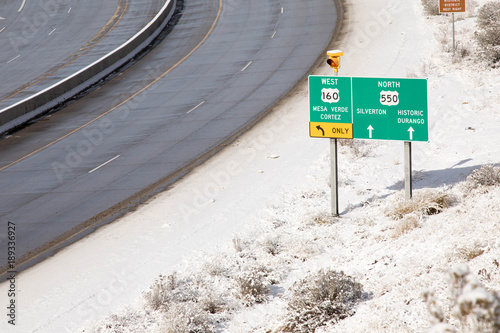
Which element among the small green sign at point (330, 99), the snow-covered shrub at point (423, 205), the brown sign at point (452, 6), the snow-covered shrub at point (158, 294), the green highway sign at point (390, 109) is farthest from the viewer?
the brown sign at point (452, 6)

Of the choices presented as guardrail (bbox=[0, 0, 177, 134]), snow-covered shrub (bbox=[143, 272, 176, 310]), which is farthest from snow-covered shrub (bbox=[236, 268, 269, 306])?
guardrail (bbox=[0, 0, 177, 134])

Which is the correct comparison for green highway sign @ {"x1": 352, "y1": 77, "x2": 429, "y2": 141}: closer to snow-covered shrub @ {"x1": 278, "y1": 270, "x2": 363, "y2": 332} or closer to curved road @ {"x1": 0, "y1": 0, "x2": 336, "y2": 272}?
snow-covered shrub @ {"x1": 278, "y1": 270, "x2": 363, "y2": 332}

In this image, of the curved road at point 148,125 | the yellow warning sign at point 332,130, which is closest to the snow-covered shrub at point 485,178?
the yellow warning sign at point 332,130

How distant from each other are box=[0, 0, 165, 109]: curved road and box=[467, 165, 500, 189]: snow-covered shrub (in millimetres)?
21800

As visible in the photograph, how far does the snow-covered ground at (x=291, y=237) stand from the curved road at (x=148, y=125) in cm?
127

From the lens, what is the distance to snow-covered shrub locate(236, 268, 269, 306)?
9625mm

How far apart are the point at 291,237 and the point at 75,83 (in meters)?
20.7

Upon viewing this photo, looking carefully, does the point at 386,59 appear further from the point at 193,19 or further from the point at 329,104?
the point at 193,19

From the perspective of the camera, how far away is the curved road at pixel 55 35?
105 feet

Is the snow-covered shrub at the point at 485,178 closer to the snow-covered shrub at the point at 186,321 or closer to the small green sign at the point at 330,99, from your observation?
the small green sign at the point at 330,99

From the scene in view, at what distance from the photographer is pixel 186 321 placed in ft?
28.5

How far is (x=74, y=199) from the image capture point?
16578mm

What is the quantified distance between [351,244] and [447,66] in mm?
14427

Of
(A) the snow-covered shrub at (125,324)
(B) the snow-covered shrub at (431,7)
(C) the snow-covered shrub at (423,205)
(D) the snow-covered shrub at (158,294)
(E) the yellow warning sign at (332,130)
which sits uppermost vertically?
(B) the snow-covered shrub at (431,7)
